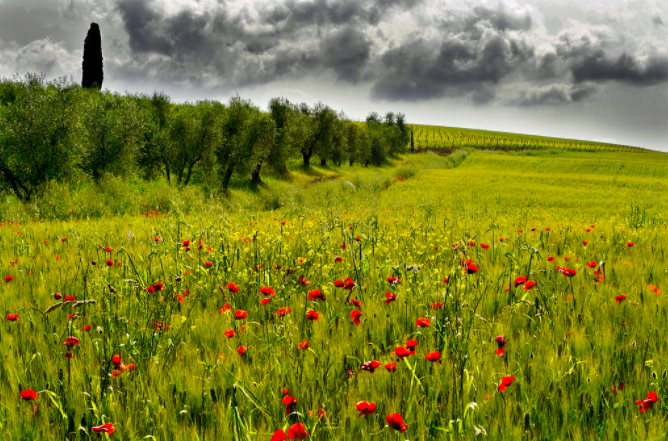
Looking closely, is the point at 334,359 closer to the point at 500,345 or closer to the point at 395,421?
the point at 395,421

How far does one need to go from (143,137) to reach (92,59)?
1425 inches

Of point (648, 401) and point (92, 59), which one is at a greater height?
point (92, 59)

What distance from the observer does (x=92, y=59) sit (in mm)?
55625

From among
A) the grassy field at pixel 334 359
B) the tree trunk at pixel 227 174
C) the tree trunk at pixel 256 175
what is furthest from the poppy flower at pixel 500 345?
the tree trunk at pixel 256 175

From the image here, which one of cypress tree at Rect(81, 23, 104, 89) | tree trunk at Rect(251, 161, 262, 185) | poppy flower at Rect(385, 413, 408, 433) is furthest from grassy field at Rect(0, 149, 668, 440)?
cypress tree at Rect(81, 23, 104, 89)

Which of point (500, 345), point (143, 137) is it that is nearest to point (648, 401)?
point (500, 345)

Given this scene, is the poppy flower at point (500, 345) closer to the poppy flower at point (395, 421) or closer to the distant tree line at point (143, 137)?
the poppy flower at point (395, 421)

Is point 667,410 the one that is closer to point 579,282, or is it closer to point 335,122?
point 579,282

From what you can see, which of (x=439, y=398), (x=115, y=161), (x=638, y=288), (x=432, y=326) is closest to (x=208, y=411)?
(x=439, y=398)

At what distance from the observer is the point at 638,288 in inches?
136

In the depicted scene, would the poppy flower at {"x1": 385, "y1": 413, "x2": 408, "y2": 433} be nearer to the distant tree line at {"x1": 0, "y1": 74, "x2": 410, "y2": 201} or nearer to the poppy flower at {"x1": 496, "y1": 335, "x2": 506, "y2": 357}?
the poppy flower at {"x1": 496, "y1": 335, "x2": 506, "y2": 357}

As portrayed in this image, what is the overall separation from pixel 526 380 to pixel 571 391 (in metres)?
0.24

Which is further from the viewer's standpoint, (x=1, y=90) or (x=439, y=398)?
(x=1, y=90)

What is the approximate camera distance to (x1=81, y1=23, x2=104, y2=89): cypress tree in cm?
5547
